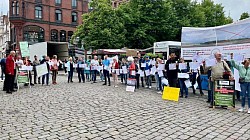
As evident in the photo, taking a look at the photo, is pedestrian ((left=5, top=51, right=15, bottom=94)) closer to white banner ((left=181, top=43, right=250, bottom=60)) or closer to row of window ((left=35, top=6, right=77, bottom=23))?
white banner ((left=181, top=43, right=250, bottom=60))

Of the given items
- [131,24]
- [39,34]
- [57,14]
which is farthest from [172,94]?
[57,14]

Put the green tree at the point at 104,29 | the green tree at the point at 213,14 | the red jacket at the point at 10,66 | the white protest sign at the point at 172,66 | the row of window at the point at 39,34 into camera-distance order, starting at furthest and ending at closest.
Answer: the row of window at the point at 39,34 → the green tree at the point at 213,14 → the green tree at the point at 104,29 → the red jacket at the point at 10,66 → the white protest sign at the point at 172,66

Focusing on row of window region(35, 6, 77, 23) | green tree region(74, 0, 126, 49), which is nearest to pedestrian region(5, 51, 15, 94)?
green tree region(74, 0, 126, 49)

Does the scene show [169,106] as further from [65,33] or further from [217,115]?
[65,33]

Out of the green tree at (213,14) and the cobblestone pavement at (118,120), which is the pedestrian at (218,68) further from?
the green tree at (213,14)

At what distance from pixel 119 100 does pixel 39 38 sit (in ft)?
131

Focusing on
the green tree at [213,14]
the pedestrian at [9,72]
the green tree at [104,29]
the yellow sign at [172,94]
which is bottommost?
the yellow sign at [172,94]

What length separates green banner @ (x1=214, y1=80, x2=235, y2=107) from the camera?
303 inches

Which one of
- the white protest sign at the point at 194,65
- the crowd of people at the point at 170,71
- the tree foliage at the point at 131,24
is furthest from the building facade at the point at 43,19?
the white protest sign at the point at 194,65

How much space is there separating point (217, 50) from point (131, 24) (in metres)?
19.5

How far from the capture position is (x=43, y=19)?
4609cm

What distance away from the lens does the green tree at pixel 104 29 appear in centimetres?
2902

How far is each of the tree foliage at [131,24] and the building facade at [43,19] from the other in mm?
16273

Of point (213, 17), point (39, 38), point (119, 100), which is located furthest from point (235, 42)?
point (39, 38)
